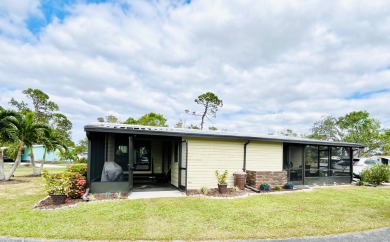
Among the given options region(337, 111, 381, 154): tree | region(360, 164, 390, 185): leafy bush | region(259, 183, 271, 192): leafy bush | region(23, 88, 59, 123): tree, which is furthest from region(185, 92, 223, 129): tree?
region(259, 183, 271, 192): leafy bush

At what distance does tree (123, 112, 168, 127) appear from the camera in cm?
2872

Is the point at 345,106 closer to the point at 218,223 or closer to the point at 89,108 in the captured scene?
the point at 218,223

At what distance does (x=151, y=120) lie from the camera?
1140 inches

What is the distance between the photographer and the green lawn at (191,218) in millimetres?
4723

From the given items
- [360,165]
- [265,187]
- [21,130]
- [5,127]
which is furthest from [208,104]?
[5,127]

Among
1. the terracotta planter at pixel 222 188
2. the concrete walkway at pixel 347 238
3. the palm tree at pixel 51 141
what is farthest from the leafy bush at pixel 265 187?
the palm tree at pixel 51 141

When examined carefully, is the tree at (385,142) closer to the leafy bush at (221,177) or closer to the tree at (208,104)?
the tree at (208,104)

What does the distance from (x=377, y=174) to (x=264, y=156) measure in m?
6.55

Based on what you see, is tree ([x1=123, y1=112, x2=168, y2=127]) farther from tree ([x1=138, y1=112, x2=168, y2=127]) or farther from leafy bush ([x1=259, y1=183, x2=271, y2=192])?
leafy bush ([x1=259, y1=183, x2=271, y2=192])

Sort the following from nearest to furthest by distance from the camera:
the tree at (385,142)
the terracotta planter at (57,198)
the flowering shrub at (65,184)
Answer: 1. the terracotta planter at (57,198)
2. the flowering shrub at (65,184)
3. the tree at (385,142)

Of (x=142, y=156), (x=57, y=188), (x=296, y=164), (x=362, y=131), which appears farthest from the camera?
(x=362, y=131)

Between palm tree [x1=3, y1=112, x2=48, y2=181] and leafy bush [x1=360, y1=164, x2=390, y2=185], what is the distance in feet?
60.0

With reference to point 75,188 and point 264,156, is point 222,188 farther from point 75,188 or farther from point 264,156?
point 75,188

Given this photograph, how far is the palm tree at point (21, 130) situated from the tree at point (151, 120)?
50.6 feet
